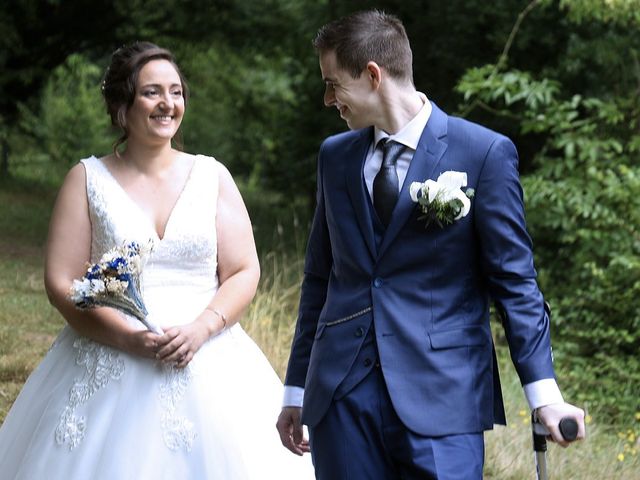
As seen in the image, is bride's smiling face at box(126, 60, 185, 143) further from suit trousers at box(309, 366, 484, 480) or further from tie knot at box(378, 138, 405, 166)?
suit trousers at box(309, 366, 484, 480)

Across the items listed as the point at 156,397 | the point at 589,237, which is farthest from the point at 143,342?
the point at 589,237

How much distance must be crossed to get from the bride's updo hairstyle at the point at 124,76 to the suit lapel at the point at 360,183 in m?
1.52

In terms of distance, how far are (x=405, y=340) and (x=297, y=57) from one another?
41.2ft

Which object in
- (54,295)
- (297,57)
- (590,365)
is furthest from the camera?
(297,57)

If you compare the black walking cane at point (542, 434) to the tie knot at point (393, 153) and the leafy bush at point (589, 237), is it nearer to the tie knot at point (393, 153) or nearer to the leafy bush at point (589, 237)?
the tie knot at point (393, 153)

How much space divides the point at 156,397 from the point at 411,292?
1.67 meters

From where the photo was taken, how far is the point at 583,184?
1010 centimetres

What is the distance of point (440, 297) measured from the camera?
10.7ft

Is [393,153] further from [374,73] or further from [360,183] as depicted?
[374,73]

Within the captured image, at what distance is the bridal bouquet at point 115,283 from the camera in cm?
429

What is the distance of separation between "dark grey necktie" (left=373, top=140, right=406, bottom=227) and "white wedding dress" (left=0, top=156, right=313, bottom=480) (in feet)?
5.08

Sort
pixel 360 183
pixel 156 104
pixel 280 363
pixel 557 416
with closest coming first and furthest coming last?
pixel 557 416
pixel 360 183
pixel 156 104
pixel 280 363

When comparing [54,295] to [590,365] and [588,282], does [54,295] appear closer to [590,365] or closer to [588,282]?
[590,365]

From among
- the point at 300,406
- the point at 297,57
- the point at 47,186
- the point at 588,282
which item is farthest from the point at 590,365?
the point at 47,186
